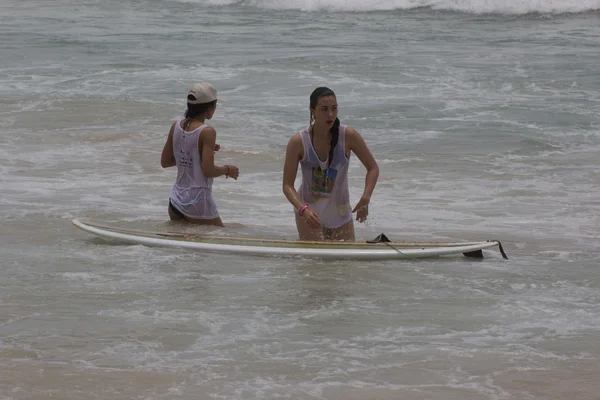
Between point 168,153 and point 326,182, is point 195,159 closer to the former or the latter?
point 168,153

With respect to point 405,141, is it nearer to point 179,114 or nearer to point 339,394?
point 179,114

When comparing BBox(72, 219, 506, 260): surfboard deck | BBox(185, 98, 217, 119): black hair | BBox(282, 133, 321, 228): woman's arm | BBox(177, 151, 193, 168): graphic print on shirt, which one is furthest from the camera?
BBox(177, 151, 193, 168): graphic print on shirt

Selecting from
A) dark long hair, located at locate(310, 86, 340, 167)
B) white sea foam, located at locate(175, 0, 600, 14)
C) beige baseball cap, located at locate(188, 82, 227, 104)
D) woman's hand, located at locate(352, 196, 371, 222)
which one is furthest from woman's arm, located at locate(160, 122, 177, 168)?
white sea foam, located at locate(175, 0, 600, 14)

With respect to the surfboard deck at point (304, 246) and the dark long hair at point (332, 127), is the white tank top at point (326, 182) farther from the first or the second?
the surfboard deck at point (304, 246)

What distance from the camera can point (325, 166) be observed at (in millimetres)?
6652

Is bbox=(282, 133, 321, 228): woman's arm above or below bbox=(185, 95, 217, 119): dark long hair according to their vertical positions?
below

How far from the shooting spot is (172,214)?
25.0 feet

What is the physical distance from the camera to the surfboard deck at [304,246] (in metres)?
6.96

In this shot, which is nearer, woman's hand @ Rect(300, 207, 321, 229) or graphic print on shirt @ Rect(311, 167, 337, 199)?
woman's hand @ Rect(300, 207, 321, 229)

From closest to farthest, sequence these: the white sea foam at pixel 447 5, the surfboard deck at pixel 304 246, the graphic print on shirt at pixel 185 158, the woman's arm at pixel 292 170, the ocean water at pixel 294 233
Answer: the ocean water at pixel 294 233, the woman's arm at pixel 292 170, the surfboard deck at pixel 304 246, the graphic print on shirt at pixel 185 158, the white sea foam at pixel 447 5

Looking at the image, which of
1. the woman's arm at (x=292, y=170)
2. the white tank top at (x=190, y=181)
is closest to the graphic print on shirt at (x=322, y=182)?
the woman's arm at (x=292, y=170)

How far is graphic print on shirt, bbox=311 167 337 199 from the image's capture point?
6.68 m

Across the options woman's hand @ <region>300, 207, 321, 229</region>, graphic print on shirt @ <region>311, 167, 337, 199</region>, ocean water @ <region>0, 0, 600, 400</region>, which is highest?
graphic print on shirt @ <region>311, 167, 337, 199</region>

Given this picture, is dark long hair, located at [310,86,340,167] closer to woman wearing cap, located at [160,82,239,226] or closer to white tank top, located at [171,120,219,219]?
woman wearing cap, located at [160,82,239,226]
